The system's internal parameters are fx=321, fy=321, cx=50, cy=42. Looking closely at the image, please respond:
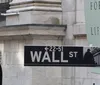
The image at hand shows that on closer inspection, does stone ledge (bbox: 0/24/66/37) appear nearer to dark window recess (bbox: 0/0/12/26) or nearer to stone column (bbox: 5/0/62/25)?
stone column (bbox: 5/0/62/25)

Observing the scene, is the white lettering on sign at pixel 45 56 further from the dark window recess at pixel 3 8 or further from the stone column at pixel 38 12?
the dark window recess at pixel 3 8

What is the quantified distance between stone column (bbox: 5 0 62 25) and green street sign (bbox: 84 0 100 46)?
18.8 feet

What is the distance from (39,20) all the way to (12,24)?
34.7 inches

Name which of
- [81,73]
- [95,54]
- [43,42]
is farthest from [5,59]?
[95,54]

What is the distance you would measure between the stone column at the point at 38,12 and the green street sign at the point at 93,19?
5.74m

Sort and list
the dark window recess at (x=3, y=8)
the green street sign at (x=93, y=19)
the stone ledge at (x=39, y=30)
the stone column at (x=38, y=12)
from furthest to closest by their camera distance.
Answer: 1. the dark window recess at (x=3, y=8)
2. the stone column at (x=38, y=12)
3. the stone ledge at (x=39, y=30)
4. the green street sign at (x=93, y=19)

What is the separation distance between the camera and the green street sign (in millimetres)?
1806

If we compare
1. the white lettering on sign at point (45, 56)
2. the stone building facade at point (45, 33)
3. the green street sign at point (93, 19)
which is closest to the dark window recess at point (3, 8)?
the stone building facade at point (45, 33)

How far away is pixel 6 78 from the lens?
8266mm

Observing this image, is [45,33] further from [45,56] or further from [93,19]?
[93,19]

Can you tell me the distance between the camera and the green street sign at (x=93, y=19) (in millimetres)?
1806

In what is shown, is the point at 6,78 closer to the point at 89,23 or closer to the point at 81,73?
the point at 81,73

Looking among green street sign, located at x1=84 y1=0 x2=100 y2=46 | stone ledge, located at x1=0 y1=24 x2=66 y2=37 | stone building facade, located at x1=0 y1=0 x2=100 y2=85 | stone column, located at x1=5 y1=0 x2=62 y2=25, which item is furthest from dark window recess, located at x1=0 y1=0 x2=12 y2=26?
green street sign, located at x1=84 y1=0 x2=100 y2=46

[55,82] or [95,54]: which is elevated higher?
[95,54]
